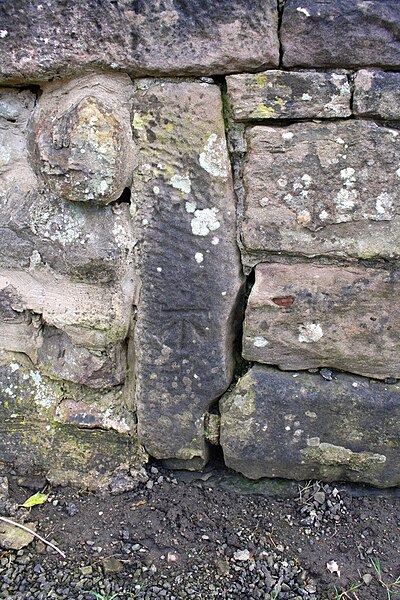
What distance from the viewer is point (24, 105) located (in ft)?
4.95

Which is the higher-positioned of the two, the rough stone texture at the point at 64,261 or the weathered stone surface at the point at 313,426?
the rough stone texture at the point at 64,261

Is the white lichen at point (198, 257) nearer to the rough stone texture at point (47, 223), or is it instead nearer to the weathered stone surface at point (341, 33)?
the rough stone texture at point (47, 223)

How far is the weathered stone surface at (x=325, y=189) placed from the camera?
1.37 meters

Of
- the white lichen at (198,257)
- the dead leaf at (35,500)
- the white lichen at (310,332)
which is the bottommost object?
the dead leaf at (35,500)

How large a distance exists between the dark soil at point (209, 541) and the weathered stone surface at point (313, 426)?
0.09 meters

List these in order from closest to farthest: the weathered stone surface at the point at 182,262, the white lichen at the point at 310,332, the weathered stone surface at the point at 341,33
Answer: the weathered stone surface at the point at 341,33, the weathered stone surface at the point at 182,262, the white lichen at the point at 310,332

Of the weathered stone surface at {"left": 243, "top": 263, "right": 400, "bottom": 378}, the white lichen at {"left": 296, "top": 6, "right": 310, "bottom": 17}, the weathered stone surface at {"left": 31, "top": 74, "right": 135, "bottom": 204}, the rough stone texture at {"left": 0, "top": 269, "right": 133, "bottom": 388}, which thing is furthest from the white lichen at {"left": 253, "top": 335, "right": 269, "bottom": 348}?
the white lichen at {"left": 296, "top": 6, "right": 310, "bottom": 17}

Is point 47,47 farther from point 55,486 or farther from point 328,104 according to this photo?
point 55,486

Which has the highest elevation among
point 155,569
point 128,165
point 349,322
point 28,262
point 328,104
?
point 328,104

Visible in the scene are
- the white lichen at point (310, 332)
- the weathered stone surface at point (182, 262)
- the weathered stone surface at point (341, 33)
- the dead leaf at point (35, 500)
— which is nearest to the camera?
the weathered stone surface at point (341, 33)

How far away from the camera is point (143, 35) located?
1322 millimetres

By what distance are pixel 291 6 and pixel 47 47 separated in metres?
0.57

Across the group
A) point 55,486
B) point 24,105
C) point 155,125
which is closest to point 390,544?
point 55,486

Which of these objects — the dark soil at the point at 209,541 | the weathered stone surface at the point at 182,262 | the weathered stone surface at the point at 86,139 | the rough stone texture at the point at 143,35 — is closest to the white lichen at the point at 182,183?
the weathered stone surface at the point at 182,262
